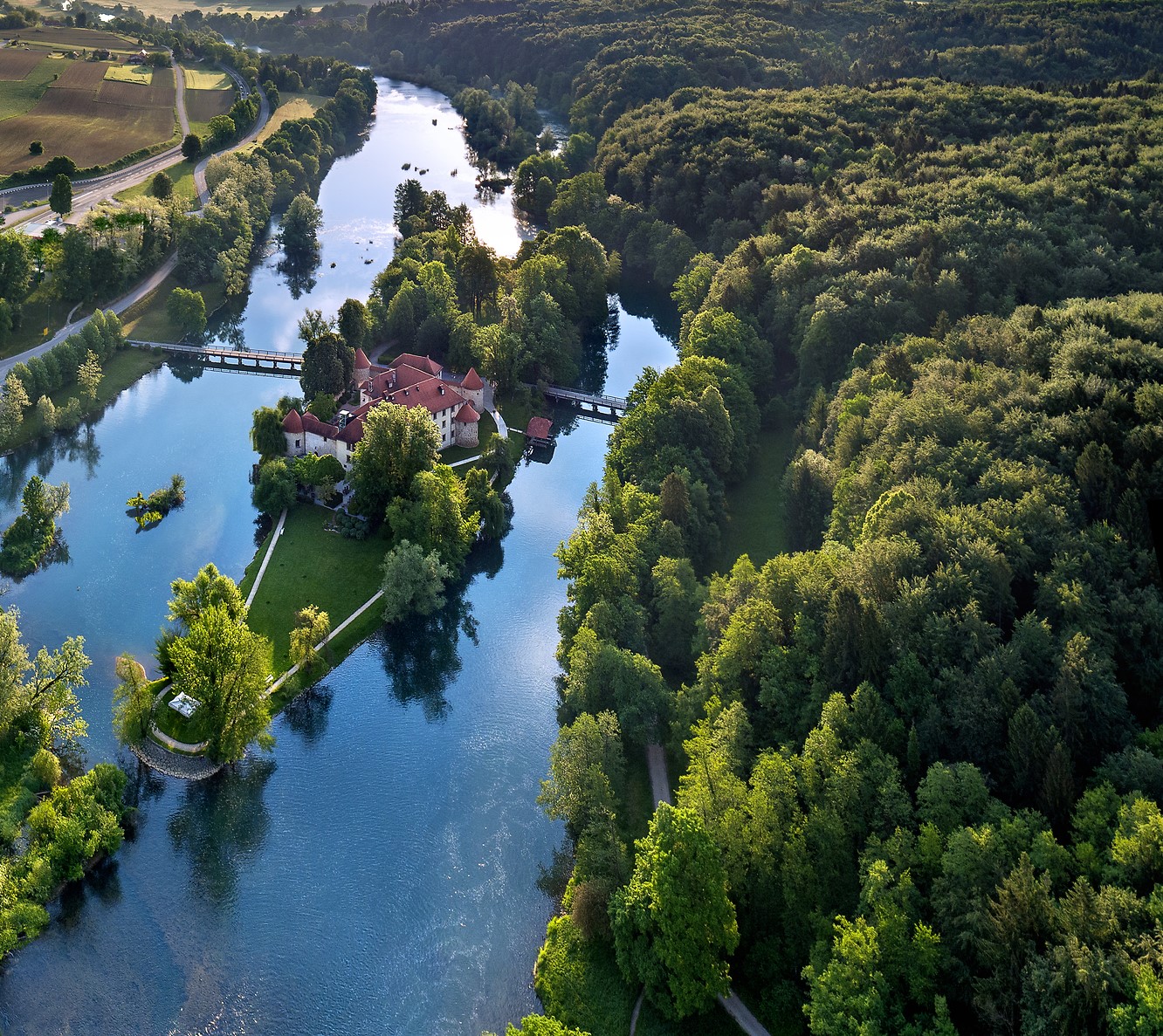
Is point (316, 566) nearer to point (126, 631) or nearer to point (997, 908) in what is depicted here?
point (126, 631)

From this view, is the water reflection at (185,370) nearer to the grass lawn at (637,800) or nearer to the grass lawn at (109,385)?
the grass lawn at (109,385)

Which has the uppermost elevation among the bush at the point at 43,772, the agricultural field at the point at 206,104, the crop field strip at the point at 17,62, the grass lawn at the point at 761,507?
the grass lawn at the point at 761,507

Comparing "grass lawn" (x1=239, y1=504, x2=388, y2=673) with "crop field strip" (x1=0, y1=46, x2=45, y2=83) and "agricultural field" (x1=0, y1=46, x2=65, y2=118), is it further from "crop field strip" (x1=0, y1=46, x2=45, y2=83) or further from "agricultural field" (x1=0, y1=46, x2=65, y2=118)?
"crop field strip" (x1=0, y1=46, x2=45, y2=83)

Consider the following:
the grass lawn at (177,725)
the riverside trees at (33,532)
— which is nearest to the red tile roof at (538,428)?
the riverside trees at (33,532)

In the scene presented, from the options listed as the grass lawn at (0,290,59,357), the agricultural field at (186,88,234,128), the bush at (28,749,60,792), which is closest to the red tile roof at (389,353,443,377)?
the grass lawn at (0,290,59,357)

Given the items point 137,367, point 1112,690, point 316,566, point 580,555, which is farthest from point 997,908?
point 137,367
